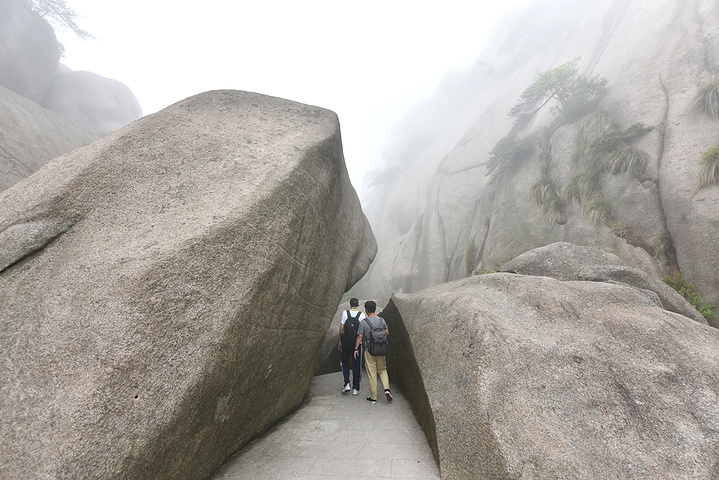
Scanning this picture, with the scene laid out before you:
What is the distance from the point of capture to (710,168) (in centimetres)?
859

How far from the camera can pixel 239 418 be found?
3.91 metres

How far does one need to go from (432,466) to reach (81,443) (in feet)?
11.3

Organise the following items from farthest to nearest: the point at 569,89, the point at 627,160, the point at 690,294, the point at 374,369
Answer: the point at 569,89
the point at 627,160
the point at 690,294
the point at 374,369

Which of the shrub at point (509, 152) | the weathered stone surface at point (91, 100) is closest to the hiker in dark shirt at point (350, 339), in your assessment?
the shrub at point (509, 152)

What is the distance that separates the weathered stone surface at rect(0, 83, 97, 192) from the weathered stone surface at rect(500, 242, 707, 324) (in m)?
17.3

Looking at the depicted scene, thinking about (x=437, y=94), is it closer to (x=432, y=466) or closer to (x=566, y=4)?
(x=566, y=4)

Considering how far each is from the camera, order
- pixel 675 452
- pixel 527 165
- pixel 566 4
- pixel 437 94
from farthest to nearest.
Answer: pixel 437 94 < pixel 566 4 < pixel 527 165 < pixel 675 452

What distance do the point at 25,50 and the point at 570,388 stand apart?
3114 centimetres

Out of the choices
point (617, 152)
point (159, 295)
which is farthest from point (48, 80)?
point (617, 152)

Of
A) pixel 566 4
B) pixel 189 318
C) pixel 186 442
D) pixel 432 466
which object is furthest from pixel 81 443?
pixel 566 4

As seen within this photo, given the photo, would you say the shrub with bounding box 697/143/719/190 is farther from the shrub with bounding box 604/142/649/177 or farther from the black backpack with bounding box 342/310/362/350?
the black backpack with bounding box 342/310/362/350

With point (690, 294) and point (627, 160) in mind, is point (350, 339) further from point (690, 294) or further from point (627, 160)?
point (627, 160)

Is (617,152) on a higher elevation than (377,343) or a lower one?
higher

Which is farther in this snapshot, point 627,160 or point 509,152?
point 509,152
